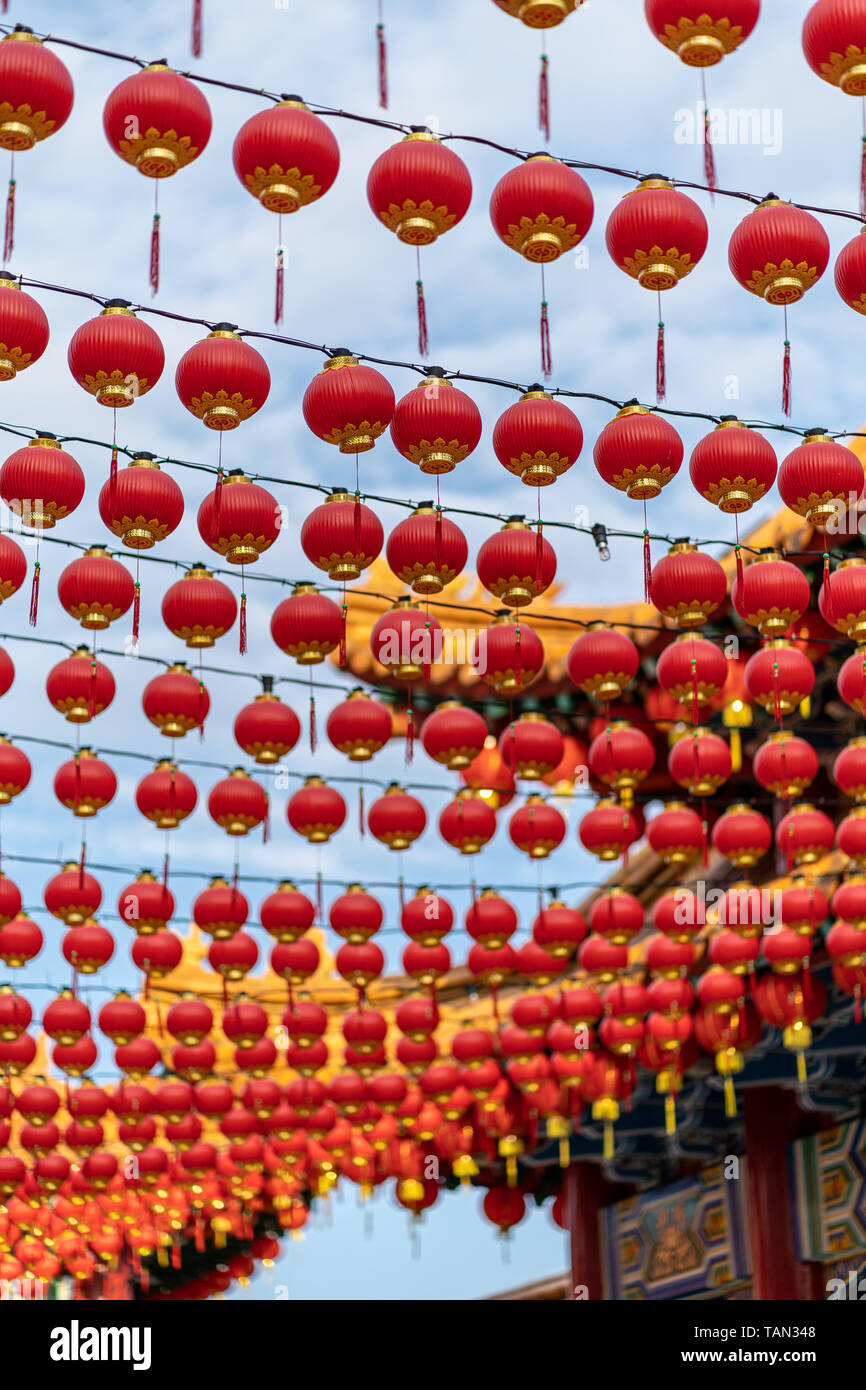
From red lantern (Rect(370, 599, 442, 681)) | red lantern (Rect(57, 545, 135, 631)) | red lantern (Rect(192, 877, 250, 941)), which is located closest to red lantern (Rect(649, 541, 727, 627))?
red lantern (Rect(370, 599, 442, 681))

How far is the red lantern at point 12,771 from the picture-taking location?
34.4 feet

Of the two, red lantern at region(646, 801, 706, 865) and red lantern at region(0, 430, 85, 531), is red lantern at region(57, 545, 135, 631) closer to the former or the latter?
red lantern at region(0, 430, 85, 531)

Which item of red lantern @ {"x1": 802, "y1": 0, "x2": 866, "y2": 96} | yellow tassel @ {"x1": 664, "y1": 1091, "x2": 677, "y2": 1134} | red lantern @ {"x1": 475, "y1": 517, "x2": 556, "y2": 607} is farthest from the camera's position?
yellow tassel @ {"x1": 664, "y1": 1091, "x2": 677, "y2": 1134}

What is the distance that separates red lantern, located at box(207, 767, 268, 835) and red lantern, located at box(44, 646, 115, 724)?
4.06 feet

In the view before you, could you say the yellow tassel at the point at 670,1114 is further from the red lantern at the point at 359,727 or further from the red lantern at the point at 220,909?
the red lantern at the point at 359,727

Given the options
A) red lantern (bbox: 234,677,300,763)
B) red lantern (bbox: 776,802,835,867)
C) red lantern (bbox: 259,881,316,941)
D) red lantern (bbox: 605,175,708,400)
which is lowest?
red lantern (bbox: 259,881,316,941)

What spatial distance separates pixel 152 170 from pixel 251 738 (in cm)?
443

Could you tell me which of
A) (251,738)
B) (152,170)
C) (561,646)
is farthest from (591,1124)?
(152,170)

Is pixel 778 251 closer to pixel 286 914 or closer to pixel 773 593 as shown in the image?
pixel 773 593

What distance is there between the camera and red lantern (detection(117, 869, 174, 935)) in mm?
11648

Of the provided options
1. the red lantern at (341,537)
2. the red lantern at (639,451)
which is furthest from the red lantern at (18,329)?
the red lantern at (639,451)

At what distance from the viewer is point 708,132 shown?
622 centimetres

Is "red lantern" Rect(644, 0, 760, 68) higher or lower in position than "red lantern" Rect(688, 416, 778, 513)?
higher

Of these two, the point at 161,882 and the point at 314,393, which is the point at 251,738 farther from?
the point at 314,393
